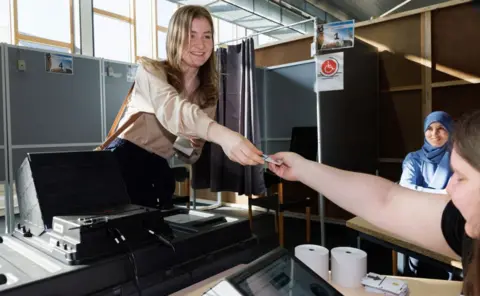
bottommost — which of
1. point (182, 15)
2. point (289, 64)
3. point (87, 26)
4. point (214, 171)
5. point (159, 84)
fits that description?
point (214, 171)

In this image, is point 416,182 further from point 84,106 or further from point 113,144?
point 84,106

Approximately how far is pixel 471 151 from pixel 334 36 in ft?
7.25

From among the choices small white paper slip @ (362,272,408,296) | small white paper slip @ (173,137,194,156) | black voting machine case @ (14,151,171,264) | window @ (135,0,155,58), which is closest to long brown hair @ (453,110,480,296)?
small white paper slip @ (362,272,408,296)

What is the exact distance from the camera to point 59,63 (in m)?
2.83

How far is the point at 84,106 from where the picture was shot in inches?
119

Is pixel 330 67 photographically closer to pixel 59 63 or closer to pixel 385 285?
pixel 385 285

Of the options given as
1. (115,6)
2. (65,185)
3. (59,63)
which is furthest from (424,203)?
(115,6)

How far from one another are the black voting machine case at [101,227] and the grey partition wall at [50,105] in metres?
2.14

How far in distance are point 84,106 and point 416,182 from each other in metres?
2.74

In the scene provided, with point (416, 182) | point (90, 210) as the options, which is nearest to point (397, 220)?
point (90, 210)

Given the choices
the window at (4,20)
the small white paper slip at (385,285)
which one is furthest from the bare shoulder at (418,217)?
the window at (4,20)

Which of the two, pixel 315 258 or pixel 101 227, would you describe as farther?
pixel 315 258

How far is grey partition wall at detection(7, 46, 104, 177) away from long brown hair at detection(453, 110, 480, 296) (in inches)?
115

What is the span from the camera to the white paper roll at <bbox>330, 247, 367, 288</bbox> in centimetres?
93
